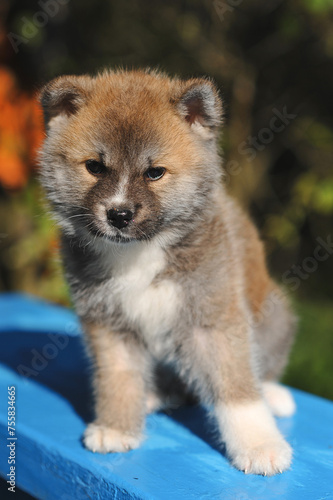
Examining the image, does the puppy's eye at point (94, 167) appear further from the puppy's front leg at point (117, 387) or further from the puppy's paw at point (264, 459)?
the puppy's paw at point (264, 459)

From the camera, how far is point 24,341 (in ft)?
12.4

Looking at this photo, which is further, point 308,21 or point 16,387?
point 308,21

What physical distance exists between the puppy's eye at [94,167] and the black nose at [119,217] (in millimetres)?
198

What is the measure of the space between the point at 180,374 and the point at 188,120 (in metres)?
1.08

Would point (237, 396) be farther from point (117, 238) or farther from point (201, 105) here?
point (201, 105)

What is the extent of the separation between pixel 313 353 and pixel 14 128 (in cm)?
358

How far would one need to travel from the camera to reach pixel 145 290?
2295 mm

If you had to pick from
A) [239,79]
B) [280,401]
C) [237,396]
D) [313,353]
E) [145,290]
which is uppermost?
[239,79]

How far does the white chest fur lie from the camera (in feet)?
7.48

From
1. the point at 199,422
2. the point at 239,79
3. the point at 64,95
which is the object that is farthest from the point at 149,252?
the point at 239,79

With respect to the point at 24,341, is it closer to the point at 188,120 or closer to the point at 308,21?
the point at 188,120

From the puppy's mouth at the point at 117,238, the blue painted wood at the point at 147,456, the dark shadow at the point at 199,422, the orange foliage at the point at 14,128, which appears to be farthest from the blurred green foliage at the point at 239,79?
the puppy's mouth at the point at 117,238

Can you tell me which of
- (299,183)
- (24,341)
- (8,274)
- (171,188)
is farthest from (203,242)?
(8,274)

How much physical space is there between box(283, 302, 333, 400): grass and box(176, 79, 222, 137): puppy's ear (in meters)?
2.87
